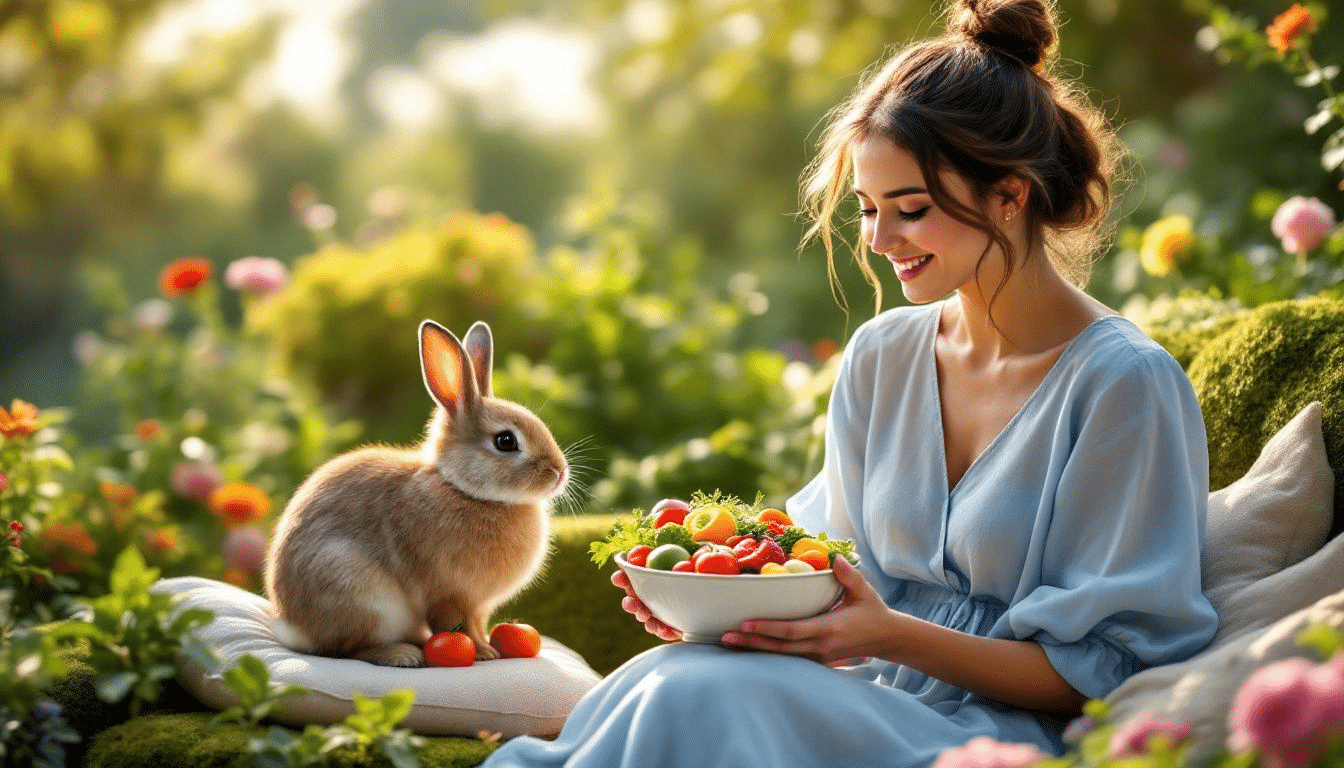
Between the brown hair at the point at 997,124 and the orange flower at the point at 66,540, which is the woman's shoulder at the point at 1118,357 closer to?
the brown hair at the point at 997,124

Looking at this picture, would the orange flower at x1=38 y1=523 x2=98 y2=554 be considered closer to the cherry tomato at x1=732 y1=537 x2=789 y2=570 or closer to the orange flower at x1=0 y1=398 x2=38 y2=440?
the orange flower at x1=0 y1=398 x2=38 y2=440

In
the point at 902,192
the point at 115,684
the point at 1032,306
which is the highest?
the point at 902,192

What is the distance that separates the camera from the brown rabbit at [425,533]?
2400 mm

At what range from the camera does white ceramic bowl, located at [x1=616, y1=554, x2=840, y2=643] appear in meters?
2.00

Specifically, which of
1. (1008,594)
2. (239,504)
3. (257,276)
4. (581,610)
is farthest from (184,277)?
(1008,594)

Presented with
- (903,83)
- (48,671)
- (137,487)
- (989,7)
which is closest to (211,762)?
(48,671)

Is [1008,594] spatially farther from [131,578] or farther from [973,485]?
[131,578]

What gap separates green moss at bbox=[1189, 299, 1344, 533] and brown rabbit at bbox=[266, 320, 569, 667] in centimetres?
127

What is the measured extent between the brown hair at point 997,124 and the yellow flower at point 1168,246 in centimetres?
110

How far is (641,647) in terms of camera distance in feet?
9.96

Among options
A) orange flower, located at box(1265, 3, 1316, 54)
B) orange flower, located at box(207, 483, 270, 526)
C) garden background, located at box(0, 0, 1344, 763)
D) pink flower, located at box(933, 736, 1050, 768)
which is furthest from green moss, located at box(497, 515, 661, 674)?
orange flower, located at box(1265, 3, 1316, 54)

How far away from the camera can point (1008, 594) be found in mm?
2279

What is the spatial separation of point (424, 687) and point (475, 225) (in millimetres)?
2964

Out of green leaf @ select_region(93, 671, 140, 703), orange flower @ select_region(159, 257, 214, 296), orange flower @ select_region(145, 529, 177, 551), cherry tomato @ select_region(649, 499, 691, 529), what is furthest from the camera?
orange flower @ select_region(159, 257, 214, 296)
